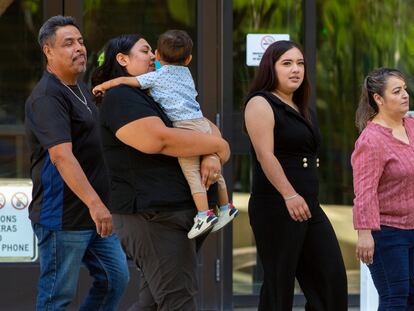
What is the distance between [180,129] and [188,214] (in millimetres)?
355

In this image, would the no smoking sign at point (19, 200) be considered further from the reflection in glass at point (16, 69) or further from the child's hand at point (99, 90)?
the child's hand at point (99, 90)

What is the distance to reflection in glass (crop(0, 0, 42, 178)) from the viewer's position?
6559 millimetres

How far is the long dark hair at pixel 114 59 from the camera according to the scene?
13.8ft

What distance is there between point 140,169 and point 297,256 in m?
0.99

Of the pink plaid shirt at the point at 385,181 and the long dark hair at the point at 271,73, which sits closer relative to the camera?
the pink plaid shirt at the point at 385,181

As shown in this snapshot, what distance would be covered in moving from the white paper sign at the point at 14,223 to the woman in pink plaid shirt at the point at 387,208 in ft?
9.09

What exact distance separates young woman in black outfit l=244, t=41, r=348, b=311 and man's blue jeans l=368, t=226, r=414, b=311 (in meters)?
0.18

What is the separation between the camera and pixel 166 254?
3.94 m

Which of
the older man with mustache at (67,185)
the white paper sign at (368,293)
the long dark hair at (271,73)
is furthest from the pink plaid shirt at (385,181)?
the older man with mustache at (67,185)

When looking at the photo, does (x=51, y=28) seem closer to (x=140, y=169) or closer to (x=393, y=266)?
(x=140, y=169)

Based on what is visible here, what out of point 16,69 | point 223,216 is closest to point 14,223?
point 16,69

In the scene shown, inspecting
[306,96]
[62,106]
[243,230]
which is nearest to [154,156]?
[62,106]

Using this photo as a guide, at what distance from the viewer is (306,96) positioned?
4727 millimetres

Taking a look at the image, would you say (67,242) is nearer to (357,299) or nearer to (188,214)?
(188,214)
